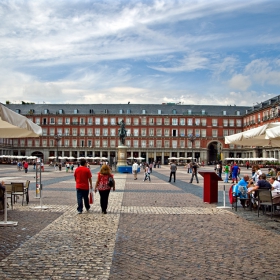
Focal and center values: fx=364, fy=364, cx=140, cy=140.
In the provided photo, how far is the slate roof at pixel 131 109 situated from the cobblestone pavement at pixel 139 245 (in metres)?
77.4

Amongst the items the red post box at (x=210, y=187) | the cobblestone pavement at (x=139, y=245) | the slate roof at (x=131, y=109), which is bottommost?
the cobblestone pavement at (x=139, y=245)

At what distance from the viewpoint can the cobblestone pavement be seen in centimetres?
508

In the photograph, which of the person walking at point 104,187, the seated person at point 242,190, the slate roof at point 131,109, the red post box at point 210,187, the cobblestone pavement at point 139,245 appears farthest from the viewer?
the slate roof at point 131,109

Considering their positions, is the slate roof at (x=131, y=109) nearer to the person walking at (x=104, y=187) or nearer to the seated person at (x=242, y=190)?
the seated person at (x=242, y=190)

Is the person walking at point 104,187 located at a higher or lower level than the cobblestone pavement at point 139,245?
higher

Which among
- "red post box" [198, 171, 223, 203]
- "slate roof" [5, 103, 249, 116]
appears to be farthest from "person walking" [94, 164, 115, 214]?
"slate roof" [5, 103, 249, 116]

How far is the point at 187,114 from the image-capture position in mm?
86188

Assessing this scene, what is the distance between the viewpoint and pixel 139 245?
6465 mm

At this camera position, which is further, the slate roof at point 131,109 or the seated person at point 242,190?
the slate roof at point 131,109

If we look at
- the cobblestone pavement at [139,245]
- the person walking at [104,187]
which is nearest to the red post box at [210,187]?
the cobblestone pavement at [139,245]

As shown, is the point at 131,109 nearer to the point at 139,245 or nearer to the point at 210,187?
the point at 210,187

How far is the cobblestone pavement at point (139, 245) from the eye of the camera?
16.7ft

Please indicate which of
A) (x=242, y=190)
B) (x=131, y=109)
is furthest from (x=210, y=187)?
(x=131, y=109)

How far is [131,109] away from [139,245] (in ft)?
269
